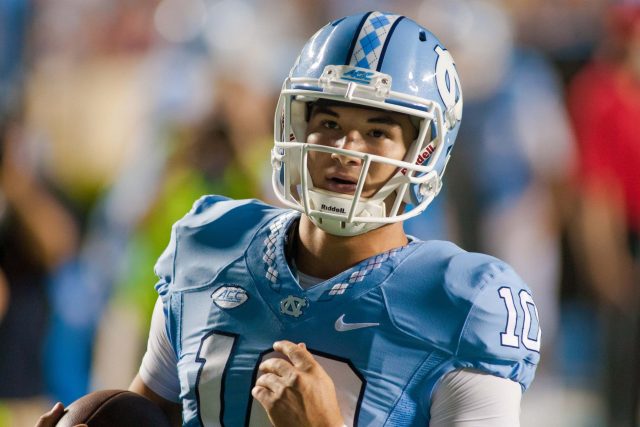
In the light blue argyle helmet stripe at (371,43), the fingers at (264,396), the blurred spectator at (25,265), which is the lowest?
the blurred spectator at (25,265)

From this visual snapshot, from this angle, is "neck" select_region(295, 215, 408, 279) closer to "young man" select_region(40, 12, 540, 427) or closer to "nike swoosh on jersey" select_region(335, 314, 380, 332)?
"young man" select_region(40, 12, 540, 427)

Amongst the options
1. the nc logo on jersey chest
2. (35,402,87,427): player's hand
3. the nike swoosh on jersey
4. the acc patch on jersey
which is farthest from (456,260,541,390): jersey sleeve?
(35,402,87,427): player's hand

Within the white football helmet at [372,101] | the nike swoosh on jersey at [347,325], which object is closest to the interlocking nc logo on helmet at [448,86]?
the white football helmet at [372,101]

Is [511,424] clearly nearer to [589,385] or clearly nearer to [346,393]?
[346,393]

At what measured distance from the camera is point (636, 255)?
3.75 metres

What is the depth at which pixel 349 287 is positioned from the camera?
1696mm

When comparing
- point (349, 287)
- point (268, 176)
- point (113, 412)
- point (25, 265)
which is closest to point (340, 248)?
point (349, 287)

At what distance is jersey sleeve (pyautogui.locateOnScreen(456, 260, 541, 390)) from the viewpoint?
160cm

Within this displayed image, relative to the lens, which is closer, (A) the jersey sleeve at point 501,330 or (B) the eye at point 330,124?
(A) the jersey sleeve at point 501,330

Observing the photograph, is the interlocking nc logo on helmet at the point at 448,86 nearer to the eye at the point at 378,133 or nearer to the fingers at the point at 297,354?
the eye at the point at 378,133

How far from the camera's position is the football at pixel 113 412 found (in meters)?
1.72

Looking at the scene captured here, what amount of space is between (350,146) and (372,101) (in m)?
0.07

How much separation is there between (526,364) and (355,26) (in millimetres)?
577

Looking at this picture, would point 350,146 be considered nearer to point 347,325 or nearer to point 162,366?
point 347,325
